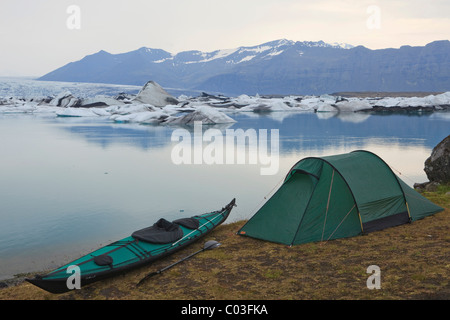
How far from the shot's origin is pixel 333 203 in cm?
839

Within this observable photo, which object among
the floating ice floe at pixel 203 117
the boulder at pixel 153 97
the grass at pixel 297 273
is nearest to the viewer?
the grass at pixel 297 273

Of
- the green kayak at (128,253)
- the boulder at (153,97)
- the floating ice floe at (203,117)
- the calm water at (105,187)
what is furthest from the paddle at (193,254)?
the boulder at (153,97)

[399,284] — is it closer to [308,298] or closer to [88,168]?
[308,298]

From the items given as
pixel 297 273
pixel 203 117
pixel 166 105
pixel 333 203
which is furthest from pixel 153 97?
pixel 297 273

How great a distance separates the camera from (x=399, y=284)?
5887 millimetres

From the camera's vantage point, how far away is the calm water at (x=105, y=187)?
1034 cm

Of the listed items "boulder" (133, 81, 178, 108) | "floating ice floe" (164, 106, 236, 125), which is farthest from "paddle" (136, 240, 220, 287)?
"boulder" (133, 81, 178, 108)

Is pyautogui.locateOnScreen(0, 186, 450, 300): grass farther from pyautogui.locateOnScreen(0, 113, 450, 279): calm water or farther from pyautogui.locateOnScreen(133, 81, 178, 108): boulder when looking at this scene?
pyautogui.locateOnScreen(133, 81, 178, 108): boulder

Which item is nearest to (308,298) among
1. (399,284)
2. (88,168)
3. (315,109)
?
(399,284)

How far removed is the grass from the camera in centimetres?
Answer: 589

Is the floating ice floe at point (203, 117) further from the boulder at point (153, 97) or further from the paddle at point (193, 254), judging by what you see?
the paddle at point (193, 254)

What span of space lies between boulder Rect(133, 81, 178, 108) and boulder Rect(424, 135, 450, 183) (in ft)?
210

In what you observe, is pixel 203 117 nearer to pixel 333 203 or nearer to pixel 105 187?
pixel 105 187

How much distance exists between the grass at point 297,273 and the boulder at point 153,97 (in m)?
67.4
